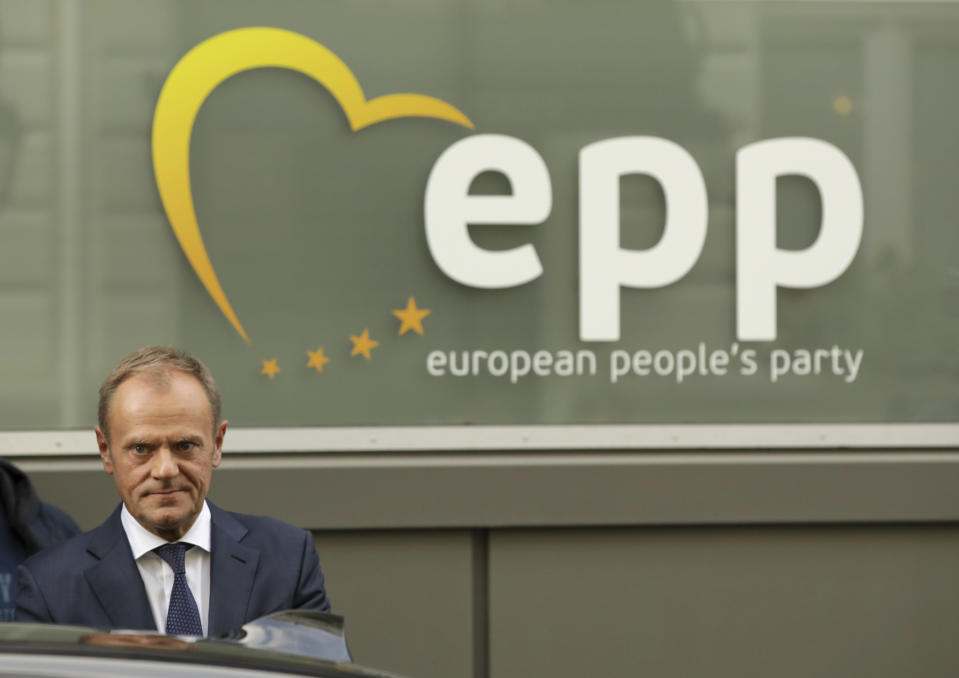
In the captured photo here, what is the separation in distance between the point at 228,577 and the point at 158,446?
0.32 metres

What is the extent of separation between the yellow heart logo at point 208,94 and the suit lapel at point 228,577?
6.45ft

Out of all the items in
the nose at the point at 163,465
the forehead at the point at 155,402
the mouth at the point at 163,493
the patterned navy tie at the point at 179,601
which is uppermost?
the forehead at the point at 155,402

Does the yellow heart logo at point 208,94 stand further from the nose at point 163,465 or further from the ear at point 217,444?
the nose at point 163,465

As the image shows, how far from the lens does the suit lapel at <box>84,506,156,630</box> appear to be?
2.51m

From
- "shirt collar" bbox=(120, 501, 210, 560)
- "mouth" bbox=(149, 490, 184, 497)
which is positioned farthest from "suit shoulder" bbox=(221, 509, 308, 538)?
"mouth" bbox=(149, 490, 184, 497)

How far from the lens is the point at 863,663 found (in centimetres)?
466

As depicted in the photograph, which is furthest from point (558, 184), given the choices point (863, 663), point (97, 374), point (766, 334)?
point (863, 663)

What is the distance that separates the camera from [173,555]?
260 cm

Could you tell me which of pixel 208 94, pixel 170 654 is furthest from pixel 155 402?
pixel 208 94

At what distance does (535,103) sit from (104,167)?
160 centimetres

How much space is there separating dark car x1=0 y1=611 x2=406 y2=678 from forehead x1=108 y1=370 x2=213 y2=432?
26.4 inches

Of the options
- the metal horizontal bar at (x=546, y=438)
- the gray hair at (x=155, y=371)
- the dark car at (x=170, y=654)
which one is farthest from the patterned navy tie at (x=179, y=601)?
the metal horizontal bar at (x=546, y=438)

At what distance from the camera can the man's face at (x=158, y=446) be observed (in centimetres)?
253

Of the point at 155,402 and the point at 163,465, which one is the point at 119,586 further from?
the point at 155,402
